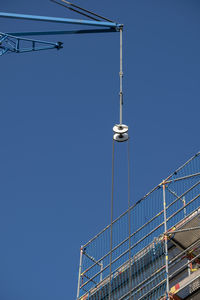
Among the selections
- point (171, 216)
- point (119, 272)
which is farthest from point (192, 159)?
point (119, 272)

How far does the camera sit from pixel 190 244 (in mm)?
20000

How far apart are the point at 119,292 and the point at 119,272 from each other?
90 cm

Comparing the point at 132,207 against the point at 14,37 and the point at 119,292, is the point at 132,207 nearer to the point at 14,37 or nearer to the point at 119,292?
the point at 119,292

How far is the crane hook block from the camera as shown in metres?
15.1

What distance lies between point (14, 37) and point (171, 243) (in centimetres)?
1571

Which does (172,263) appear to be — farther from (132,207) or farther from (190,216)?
(132,207)

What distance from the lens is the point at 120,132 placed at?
15.1 meters

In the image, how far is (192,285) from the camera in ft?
59.9

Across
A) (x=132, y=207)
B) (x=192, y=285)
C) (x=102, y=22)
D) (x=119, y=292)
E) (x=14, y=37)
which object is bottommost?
(x=192, y=285)

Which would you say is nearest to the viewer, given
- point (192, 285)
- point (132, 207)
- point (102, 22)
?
point (192, 285)

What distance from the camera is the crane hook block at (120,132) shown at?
593 inches

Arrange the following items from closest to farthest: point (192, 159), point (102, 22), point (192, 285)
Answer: point (192, 285), point (192, 159), point (102, 22)

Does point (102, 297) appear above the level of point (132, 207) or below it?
below

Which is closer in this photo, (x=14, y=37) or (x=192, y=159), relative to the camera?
(x=192, y=159)
